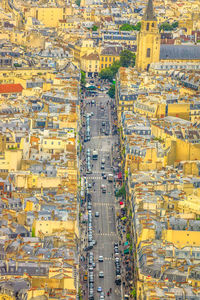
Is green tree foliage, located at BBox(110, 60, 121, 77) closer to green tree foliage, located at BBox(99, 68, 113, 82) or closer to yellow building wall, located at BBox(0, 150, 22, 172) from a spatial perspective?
green tree foliage, located at BBox(99, 68, 113, 82)

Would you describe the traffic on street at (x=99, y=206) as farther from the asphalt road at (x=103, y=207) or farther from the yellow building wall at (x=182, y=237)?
the yellow building wall at (x=182, y=237)

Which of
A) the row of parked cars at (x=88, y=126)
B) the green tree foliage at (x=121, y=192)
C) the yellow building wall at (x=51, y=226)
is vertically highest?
the yellow building wall at (x=51, y=226)

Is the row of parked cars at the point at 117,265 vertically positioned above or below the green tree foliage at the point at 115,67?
below

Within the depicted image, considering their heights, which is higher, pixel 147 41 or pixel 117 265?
pixel 147 41

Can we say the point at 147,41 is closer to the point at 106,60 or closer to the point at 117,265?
the point at 106,60

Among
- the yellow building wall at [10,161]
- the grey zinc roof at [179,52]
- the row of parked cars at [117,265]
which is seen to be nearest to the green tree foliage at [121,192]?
the yellow building wall at [10,161]

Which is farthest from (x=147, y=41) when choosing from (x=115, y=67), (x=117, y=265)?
(x=117, y=265)

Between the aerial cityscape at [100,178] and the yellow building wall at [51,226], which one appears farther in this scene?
the yellow building wall at [51,226]
